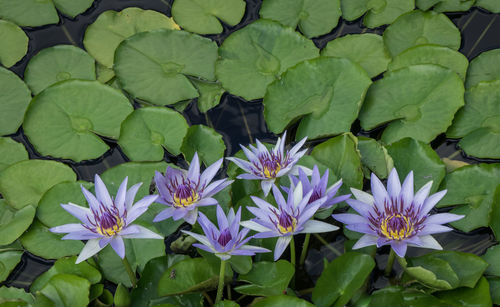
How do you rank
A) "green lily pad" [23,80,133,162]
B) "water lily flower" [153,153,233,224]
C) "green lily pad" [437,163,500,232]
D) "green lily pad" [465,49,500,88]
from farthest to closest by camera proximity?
"green lily pad" [465,49,500,88] < "green lily pad" [23,80,133,162] < "green lily pad" [437,163,500,232] < "water lily flower" [153,153,233,224]

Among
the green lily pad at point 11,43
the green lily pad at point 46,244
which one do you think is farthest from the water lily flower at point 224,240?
the green lily pad at point 11,43

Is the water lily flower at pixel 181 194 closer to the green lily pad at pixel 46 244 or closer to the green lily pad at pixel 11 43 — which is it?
the green lily pad at pixel 46 244

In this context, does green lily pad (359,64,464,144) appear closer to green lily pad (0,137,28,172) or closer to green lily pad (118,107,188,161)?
green lily pad (118,107,188,161)

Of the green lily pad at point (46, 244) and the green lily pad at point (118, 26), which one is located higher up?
the green lily pad at point (118, 26)

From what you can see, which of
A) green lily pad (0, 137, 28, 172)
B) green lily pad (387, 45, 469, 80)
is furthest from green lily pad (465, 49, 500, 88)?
green lily pad (0, 137, 28, 172)

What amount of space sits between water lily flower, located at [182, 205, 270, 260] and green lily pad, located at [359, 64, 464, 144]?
1146mm

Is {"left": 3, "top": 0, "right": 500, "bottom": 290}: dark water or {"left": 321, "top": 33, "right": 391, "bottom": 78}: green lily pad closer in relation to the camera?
{"left": 3, "top": 0, "right": 500, "bottom": 290}: dark water

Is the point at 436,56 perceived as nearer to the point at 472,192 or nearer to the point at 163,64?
the point at 472,192

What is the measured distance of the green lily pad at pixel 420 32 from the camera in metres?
3.21

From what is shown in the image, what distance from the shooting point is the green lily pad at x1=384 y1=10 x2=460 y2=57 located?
10.5ft

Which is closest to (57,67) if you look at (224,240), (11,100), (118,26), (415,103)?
(11,100)

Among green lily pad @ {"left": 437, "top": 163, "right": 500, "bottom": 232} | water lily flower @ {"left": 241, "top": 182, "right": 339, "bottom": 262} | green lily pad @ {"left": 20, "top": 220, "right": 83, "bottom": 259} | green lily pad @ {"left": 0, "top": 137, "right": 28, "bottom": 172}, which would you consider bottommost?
green lily pad @ {"left": 20, "top": 220, "right": 83, "bottom": 259}

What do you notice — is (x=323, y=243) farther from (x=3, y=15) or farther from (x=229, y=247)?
(x=3, y=15)

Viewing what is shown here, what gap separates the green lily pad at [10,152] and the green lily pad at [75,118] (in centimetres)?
7
